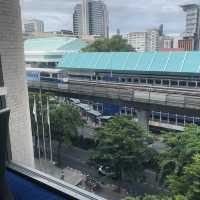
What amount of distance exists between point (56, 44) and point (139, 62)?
5816mm

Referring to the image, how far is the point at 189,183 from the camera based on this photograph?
3004mm

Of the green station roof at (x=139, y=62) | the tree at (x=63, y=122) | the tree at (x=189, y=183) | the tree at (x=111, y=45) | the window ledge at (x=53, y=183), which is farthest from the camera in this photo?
the tree at (x=111, y=45)

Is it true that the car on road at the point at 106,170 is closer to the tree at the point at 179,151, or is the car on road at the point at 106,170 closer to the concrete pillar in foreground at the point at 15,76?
the tree at the point at 179,151

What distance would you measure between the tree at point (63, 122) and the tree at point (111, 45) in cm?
781

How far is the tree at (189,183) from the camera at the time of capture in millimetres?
2818

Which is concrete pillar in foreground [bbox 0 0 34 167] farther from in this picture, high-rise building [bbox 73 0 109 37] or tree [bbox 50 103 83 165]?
tree [bbox 50 103 83 165]

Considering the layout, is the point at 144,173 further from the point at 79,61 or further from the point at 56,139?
the point at 79,61

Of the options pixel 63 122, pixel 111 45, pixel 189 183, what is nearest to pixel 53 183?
pixel 189 183

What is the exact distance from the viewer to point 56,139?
648 cm

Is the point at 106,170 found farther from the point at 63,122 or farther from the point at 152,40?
the point at 152,40

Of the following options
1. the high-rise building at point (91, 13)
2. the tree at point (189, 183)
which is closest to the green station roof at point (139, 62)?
the high-rise building at point (91, 13)

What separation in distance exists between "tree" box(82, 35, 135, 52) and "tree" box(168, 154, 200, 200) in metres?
11.2

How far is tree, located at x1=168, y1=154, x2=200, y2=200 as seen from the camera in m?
2.82

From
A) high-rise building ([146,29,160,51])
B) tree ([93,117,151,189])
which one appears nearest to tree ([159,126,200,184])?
tree ([93,117,151,189])
